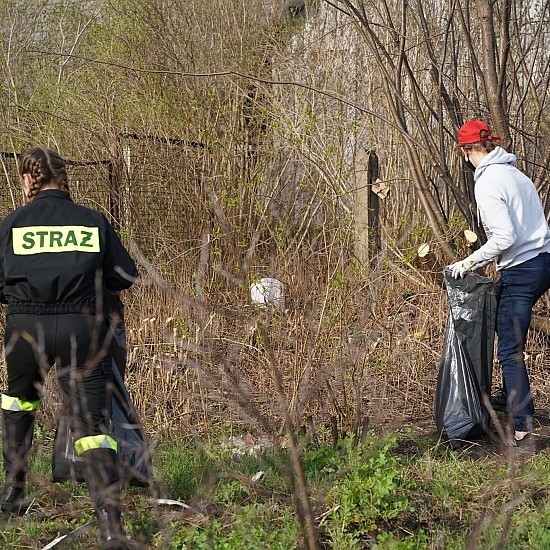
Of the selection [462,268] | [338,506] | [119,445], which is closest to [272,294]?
[462,268]

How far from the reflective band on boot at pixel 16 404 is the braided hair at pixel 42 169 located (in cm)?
83

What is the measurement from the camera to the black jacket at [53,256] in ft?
11.3

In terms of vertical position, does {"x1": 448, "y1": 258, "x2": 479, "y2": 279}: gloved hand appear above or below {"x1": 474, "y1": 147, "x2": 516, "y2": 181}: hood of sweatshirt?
below

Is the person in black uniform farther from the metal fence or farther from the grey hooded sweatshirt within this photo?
the metal fence

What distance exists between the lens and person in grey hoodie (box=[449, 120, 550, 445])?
15.0ft

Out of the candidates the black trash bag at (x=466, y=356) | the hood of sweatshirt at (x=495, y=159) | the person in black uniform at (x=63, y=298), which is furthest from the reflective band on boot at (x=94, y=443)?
the hood of sweatshirt at (x=495, y=159)

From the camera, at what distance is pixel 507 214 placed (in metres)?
4.55

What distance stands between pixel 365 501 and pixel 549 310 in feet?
12.7

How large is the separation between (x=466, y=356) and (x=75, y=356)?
88.6 inches

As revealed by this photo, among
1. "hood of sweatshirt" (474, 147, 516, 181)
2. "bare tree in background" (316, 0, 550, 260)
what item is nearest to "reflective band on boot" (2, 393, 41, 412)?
"hood of sweatshirt" (474, 147, 516, 181)

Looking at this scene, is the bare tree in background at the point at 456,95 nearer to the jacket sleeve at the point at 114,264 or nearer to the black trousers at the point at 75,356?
the jacket sleeve at the point at 114,264

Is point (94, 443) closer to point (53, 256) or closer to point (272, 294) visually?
point (53, 256)

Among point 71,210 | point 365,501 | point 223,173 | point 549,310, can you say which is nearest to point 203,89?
point 223,173

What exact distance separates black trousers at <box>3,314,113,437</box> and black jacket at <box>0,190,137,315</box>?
0.17ft
